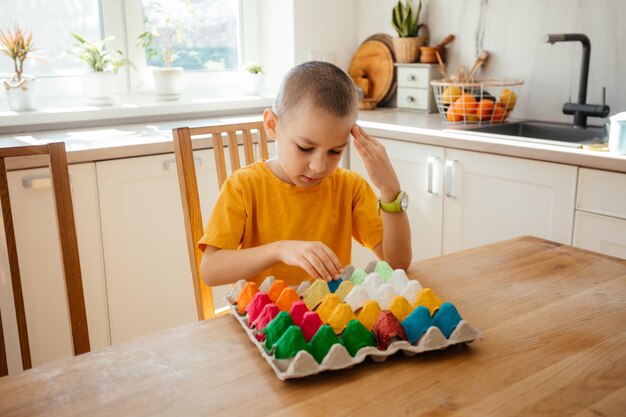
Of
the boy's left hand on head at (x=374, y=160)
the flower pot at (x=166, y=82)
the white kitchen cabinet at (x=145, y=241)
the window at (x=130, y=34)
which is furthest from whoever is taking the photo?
the flower pot at (x=166, y=82)

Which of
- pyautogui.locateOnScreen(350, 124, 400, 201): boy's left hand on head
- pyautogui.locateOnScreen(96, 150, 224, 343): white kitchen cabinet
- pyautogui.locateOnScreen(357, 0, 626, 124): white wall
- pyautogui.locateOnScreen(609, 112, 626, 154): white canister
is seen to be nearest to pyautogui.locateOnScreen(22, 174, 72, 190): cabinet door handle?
pyautogui.locateOnScreen(96, 150, 224, 343): white kitchen cabinet

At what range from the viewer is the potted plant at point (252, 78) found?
2855mm

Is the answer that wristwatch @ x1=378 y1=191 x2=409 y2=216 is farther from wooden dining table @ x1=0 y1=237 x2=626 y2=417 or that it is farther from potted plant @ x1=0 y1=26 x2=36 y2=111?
potted plant @ x1=0 y1=26 x2=36 y2=111

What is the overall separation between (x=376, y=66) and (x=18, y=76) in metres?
1.54

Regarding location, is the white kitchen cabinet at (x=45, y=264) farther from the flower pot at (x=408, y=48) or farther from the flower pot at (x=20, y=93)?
the flower pot at (x=408, y=48)

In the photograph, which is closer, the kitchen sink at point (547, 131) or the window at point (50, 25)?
the kitchen sink at point (547, 131)

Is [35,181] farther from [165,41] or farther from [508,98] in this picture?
[508,98]

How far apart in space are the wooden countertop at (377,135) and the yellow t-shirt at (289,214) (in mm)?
711

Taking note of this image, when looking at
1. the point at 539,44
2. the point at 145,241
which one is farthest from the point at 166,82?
the point at 539,44

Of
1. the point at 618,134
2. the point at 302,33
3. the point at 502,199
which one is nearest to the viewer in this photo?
the point at 618,134

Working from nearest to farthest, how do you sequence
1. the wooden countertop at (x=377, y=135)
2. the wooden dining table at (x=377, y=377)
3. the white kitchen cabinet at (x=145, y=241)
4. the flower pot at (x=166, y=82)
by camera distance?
the wooden dining table at (x=377, y=377)
the wooden countertop at (x=377, y=135)
the white kitchen cabinet at (x=145, y=241)
the flower pot at (x=166, y=82)

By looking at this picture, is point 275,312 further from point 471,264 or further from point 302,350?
point 471,264

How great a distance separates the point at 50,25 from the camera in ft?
7.97

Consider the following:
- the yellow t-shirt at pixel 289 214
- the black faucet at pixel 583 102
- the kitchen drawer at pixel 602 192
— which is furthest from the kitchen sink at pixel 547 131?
the yellow t-shirt at pixel 289 214
